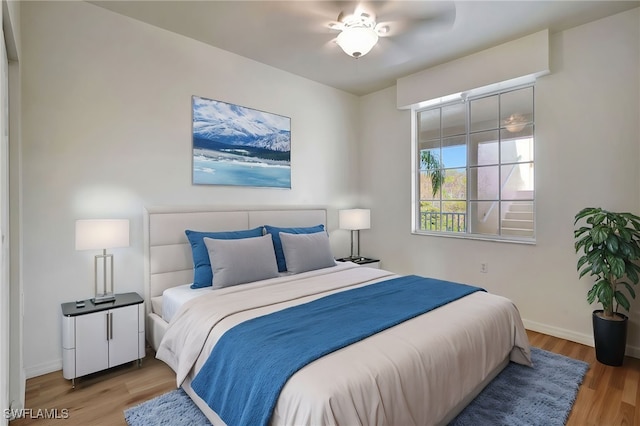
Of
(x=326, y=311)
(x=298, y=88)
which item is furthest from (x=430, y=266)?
(x=298, y=88)

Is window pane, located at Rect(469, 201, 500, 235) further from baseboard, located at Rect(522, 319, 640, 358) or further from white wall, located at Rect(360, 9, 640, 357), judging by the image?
baseboard, located at Rect(522, 319, 640, 358)

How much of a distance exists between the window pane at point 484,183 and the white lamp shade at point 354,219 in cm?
126

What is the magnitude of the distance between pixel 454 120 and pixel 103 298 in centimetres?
394

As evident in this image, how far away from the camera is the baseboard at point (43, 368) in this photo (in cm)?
238

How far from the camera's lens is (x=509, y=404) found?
6.70ft

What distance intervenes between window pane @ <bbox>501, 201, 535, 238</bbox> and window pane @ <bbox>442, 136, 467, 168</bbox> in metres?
0.69

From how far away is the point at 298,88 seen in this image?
4.02 m

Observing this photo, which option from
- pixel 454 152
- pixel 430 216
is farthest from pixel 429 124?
pixel 430 216

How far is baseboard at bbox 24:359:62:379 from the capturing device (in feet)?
7.81

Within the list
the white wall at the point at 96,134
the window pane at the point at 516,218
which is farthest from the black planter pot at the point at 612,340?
the white wall at the point at 96,134

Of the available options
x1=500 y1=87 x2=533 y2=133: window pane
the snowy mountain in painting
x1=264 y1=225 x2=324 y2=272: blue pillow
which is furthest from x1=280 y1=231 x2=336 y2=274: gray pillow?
x1=500 y1=87 x2=533 y2=133: window pane

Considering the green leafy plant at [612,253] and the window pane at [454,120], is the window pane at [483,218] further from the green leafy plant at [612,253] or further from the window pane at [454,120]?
the green leafy plant at [612,253]

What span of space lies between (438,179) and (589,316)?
2.00 meters

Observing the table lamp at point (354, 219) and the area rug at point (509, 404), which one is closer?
the area rug at point (509, 404)
